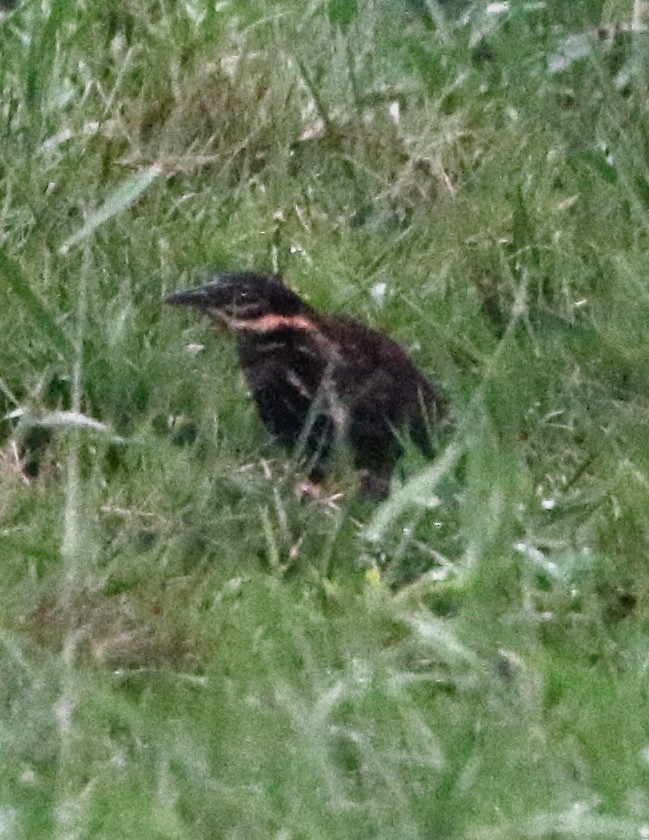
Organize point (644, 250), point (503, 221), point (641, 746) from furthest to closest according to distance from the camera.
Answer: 1. point (503, 221)
2. point (644, 250)
3. point (641, 746)

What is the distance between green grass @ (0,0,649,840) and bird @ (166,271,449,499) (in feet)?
0.34

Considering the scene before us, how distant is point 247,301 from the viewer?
18.2 feet

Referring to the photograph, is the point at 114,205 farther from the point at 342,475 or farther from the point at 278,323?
the point at 342,475

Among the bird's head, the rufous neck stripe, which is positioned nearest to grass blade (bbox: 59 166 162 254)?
the bird's head

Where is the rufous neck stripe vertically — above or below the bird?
above

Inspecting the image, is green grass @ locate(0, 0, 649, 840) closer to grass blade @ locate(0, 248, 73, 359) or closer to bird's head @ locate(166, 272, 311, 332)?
grass blade @ locate(0, 248, 73, 359)

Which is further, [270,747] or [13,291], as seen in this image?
[13,291]

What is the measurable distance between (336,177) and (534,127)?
0.59m

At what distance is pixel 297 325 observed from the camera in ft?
17.9

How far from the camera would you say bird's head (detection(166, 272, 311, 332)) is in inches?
216

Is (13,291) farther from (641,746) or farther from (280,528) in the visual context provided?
(641,746)

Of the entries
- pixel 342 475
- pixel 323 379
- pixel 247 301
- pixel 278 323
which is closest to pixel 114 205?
pixel 247 301

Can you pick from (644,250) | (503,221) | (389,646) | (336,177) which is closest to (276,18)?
(336,177)

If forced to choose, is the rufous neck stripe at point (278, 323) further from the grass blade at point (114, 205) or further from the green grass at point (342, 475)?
the grass blade at point (114, 205)
